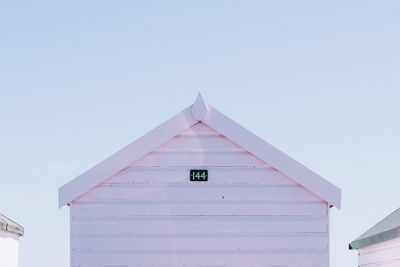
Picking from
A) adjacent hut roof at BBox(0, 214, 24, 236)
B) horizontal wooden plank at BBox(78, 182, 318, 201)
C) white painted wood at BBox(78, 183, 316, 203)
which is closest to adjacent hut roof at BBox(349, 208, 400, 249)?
horizontal wooden plank at BBox(78, 182, 318, 201)

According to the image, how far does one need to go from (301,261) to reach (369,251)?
18.9 ft

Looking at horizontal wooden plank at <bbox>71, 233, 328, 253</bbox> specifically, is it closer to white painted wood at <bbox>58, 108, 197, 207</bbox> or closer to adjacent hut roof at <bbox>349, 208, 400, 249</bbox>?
white painted wood at <bbox>58, 108, 197, 207</bbox>

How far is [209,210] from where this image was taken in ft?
39.5

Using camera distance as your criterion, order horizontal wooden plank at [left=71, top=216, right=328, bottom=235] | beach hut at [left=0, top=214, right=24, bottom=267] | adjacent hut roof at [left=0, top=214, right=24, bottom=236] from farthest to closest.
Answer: beach hut at [left=0, top=214, right=24, bottom=267] → adjacent hut roof at [left=0, top=214, right=24, bottom=236] → horizontal wooden plank at [left=71, top=216, right=328, bottom=235]

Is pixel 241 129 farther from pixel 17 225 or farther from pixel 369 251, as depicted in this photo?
pixel 17 225

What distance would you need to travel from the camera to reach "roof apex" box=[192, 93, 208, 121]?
474 inches

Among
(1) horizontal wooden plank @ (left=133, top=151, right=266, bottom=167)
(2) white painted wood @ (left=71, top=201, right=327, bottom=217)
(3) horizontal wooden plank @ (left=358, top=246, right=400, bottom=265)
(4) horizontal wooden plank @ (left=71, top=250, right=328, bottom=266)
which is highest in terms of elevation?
(1) horizontal wooden plank @ (left=133, top=151, right=266, bottom=167)

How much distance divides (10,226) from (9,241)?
21.7 inches

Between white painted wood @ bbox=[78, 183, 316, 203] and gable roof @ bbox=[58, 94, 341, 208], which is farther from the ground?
gable roof @ bbox=[58, 94, 341, 208]

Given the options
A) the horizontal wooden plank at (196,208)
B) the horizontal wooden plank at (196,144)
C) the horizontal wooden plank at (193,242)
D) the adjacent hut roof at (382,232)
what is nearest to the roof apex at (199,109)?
the horizontal wooden plank at (196,144)

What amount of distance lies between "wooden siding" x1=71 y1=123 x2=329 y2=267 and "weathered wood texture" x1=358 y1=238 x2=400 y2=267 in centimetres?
331

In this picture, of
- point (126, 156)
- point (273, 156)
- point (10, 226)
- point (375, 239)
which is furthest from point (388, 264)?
point (10, 226)

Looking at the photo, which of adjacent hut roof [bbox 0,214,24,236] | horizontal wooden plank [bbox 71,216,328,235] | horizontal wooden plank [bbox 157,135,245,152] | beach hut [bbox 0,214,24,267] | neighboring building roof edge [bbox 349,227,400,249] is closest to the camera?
horizontal wooden plank [bbox 71,216,328,235]

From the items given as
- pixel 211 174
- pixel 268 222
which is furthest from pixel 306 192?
pixel 211 174
